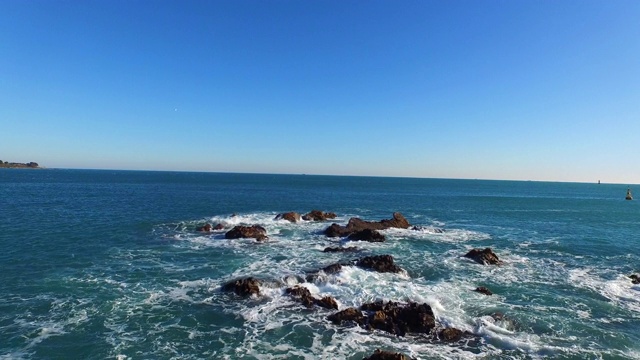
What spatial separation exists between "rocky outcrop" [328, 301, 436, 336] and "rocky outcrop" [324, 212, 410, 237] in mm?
21528

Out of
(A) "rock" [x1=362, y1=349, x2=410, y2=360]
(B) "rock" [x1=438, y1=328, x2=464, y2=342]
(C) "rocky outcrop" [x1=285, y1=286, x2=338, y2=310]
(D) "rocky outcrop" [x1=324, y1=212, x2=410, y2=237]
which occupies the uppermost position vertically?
(D) "rocky outcrop" [x1=324, y1=212, x2=410, y2=237]

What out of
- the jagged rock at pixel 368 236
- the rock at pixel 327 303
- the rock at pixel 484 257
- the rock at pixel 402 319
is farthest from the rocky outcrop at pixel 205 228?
the rock at pixel 484 257

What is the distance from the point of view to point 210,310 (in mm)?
19500

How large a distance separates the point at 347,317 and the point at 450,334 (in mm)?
5003

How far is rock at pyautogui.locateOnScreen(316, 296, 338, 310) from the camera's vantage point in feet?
65.7

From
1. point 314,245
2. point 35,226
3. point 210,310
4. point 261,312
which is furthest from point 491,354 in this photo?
point 35,226

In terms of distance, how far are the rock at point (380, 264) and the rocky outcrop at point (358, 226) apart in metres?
12.9

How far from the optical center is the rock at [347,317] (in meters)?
18.2

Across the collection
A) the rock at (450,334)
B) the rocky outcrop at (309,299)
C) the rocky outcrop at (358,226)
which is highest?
the rocky outcrop at (358,226)

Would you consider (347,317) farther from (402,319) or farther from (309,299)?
(309,299)

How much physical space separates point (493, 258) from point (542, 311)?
10.2 metres

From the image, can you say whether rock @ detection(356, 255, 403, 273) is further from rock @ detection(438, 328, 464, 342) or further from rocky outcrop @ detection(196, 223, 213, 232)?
rocky outcrop @ detection(196, 223, 213, 232)

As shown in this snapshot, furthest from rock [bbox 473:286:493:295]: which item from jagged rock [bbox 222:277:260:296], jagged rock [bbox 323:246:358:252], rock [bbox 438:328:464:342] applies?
jagged rock [bbox 222:277:260:296]

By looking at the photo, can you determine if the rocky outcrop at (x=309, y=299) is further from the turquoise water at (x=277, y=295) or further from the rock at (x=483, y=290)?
the rock at (x=483, y=290)
